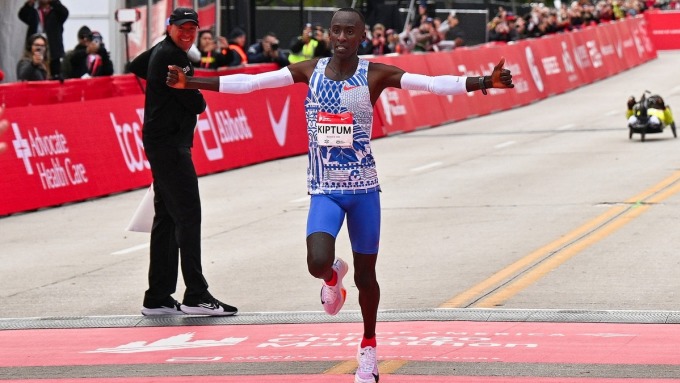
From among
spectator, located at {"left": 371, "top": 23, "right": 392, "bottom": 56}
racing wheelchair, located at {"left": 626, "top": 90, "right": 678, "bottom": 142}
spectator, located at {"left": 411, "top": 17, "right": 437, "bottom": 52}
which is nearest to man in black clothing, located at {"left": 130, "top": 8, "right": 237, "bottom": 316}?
racing wheelchair, located at {"left": 626, "top": 90, "right": 678, "bottom": 142}

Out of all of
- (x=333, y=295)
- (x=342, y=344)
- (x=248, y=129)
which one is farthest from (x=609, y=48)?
(x=333, y=295)

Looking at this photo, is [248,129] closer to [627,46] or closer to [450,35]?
[450,35]

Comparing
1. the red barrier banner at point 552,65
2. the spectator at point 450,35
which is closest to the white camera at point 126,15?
the spectator at point 450,35

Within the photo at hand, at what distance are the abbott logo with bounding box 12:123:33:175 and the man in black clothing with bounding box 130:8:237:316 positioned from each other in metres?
7.69

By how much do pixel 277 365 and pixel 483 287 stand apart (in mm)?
3088

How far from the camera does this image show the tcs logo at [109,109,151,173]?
19547 mm

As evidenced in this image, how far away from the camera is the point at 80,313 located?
1058 cm

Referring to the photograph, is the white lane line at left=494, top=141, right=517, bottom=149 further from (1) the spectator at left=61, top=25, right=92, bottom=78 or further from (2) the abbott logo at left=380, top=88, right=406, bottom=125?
(1) the spectator at left=61, top=25, right=92, bottom=78

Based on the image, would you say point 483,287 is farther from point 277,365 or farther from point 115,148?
point 115,148

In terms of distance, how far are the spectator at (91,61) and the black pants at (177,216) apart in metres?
12.0

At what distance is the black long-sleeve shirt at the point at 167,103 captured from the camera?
9883 millimetres

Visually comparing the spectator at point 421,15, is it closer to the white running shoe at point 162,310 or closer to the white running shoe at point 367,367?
the white running shoe at point 162,310

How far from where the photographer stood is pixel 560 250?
1285 cm

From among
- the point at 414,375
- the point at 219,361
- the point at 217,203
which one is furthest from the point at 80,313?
the point at 217,203
